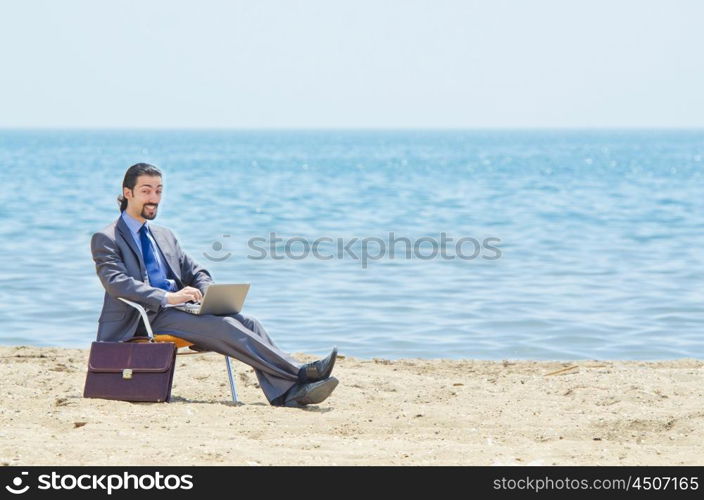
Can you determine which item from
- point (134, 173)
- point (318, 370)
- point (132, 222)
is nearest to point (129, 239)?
point (132, 222)

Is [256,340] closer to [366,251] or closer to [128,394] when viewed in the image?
[128,394]

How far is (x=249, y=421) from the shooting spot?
5207mm

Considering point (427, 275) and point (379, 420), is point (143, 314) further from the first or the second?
point (427, 275)

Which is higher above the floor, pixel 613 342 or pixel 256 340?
pixel 256 340

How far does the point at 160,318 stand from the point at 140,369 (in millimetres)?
307

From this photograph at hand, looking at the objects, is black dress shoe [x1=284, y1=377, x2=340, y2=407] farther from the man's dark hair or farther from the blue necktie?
the man's dark hair

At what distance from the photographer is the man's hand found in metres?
5.59

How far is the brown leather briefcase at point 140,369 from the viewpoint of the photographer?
557cm

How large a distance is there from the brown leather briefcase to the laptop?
241 mm

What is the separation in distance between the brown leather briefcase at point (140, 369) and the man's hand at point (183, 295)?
22 cm

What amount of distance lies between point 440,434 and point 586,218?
17.4 meters

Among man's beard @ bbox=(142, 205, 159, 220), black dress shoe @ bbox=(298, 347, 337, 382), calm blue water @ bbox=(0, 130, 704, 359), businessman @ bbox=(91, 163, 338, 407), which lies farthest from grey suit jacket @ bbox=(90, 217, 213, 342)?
calm blue water @ bbox=(0, 130, 704, 359)
